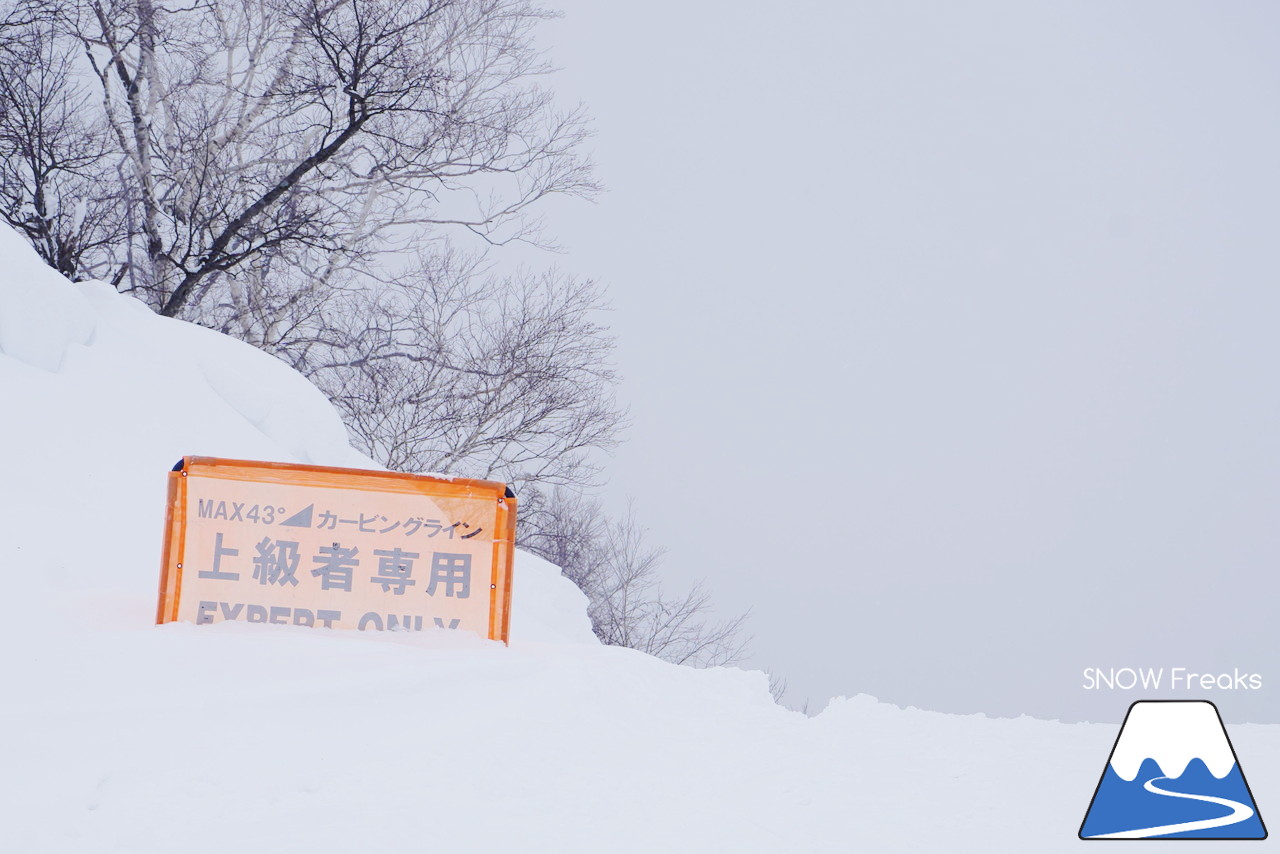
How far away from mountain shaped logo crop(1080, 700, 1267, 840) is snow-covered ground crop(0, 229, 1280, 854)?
6.2 inches

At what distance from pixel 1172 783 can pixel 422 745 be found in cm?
234

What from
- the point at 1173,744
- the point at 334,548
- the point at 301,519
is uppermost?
the point at 301,519

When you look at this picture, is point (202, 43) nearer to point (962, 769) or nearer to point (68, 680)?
point (68, 680)

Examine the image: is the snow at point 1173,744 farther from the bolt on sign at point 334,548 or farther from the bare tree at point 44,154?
the bare tree at point 44,154

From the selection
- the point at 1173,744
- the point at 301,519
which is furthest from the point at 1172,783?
the point at 301,519

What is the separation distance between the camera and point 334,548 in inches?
172

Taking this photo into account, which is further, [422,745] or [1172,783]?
[422,745]

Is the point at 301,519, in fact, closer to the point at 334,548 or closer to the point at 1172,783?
the point at 334,548

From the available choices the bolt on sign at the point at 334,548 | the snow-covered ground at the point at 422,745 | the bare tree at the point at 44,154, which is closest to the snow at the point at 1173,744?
the snow-covered ground at the point at 422,745

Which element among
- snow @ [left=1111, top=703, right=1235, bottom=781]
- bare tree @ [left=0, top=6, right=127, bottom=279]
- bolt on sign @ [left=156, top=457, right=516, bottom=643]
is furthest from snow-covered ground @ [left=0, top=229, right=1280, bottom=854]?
bare tree @ [left=0, top=6, right=127, bottom=279]

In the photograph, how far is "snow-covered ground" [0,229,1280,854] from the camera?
2645 millimetres

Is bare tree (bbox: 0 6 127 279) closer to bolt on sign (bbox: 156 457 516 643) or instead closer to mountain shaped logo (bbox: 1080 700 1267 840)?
bolt on sign (bbox: 156 457 516 643)

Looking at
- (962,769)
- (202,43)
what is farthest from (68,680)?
(202,43)

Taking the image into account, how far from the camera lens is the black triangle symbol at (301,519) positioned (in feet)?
14.2
